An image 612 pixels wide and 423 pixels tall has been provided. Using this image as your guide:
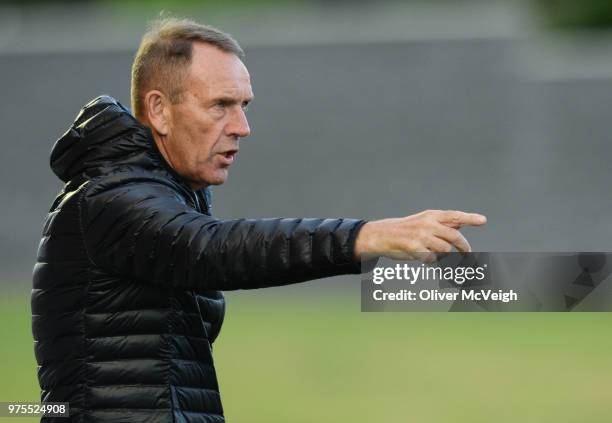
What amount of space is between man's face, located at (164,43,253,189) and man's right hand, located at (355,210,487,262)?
0.76 meters

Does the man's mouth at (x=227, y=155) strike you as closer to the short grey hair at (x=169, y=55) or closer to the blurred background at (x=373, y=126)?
the short grey hair at (x=169, y=55)

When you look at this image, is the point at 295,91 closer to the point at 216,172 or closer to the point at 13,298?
the point at 13,298

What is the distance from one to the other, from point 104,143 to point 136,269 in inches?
13.5

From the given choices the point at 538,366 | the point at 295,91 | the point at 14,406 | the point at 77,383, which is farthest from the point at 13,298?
the point at 77,383

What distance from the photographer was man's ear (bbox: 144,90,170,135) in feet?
11.1

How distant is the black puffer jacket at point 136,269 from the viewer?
2848 millimetres

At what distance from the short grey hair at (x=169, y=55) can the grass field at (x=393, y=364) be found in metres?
6.13

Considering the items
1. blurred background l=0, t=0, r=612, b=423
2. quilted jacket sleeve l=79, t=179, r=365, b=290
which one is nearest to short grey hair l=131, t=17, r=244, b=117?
quilted jacket sleeve l=79, t=179, r=365, b=290

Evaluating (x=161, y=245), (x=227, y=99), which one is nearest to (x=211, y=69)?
(x=227, y=99)

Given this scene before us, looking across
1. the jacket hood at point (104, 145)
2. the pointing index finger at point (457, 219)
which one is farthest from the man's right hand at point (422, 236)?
the jacket hood at point (104, 145)

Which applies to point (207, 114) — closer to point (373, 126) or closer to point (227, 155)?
point (227, 155)

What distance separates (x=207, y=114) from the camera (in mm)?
3352

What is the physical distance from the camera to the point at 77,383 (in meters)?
3.06

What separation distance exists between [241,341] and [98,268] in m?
10.0
